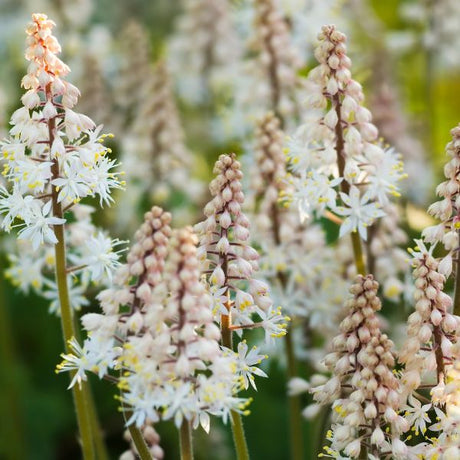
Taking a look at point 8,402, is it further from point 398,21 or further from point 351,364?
point 398,21

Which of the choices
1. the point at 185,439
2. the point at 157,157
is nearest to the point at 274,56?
the point at 157,157

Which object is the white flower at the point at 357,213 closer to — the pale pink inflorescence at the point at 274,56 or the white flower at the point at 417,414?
the white flower at the point at 417,414

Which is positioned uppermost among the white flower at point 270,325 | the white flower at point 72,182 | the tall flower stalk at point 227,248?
the white flower at point 72,182

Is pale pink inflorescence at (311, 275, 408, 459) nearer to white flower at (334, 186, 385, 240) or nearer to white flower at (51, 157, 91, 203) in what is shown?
white flower at (334, 186, 385, 240)

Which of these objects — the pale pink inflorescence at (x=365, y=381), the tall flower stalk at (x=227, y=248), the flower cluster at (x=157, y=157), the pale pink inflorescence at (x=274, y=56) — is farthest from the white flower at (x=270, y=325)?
the flower cluster at (x=157, y=157)

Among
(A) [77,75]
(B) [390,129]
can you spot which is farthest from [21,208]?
(A) [77,75]

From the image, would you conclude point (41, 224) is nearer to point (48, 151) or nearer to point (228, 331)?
point (48, 151)

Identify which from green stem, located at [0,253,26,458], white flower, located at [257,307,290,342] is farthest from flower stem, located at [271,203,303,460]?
green stem, located at [0,253,26,458]

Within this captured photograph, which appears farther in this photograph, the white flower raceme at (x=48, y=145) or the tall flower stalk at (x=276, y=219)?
the tall flower stalk at (x=276, y=219)
